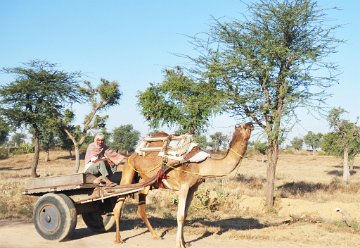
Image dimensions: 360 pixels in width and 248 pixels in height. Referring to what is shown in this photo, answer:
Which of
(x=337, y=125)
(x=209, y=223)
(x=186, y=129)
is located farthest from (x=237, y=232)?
(x=337, y=125)

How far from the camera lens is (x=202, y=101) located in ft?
62.0

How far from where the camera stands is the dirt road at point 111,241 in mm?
9773

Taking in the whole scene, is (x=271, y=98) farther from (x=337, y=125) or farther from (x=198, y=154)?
(x=337, y=125)

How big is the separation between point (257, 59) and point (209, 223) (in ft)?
24.5

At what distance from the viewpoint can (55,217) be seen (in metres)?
Answer: 10.1

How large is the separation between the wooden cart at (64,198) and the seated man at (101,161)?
0.66ft

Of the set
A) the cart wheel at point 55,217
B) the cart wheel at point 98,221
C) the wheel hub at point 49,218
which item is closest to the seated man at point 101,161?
the cart wheel at point 55,217

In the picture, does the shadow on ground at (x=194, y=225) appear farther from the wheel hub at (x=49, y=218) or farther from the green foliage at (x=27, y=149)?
the green foliage at (x=27, y=149)

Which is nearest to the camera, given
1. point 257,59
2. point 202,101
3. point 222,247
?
point 222,247

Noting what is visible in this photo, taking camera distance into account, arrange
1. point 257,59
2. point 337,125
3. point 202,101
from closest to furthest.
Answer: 1. point 257,59
2. point 202,101
3. point 337,125

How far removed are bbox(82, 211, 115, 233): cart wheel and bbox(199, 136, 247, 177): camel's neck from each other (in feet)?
10.9

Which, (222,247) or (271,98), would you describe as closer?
(222,247)

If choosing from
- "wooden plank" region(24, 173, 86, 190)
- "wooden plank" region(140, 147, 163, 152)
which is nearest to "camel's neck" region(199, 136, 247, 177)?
"wooden plank" region(140, 147, 163, 152)

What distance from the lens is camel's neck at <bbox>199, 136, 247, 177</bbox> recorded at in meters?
9.20
